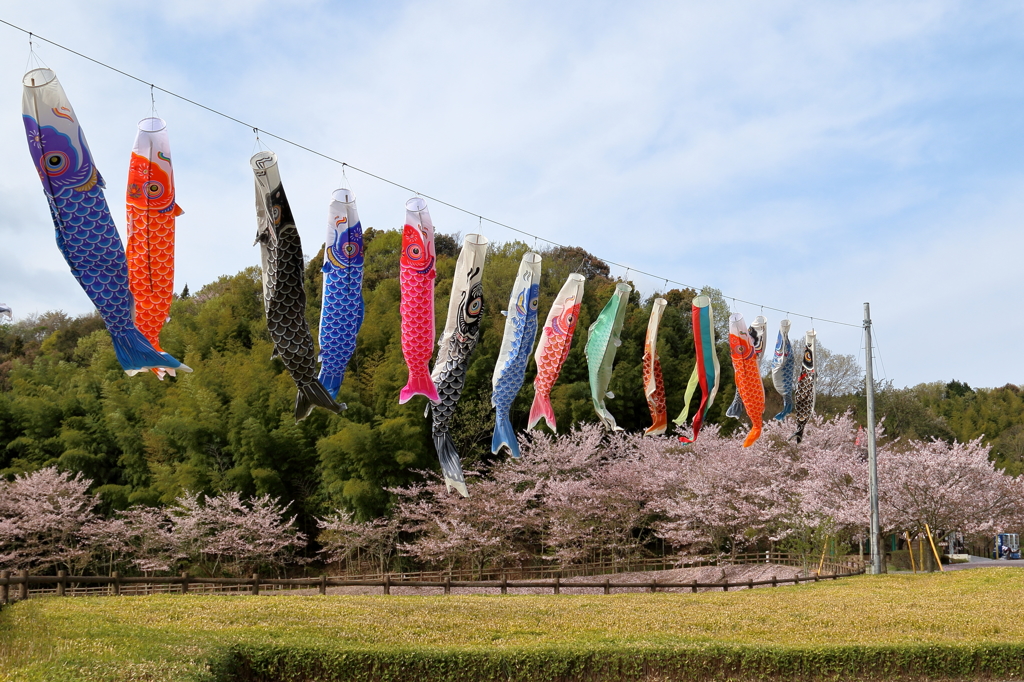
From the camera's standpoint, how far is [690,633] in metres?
9.60

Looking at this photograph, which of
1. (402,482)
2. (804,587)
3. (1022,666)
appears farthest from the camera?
(402,482)

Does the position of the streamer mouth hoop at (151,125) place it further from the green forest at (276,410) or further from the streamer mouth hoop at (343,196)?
the green forest at (276,410)

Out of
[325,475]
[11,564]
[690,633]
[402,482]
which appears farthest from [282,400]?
[690,633]

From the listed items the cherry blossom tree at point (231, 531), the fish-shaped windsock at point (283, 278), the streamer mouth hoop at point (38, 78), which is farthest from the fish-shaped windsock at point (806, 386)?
the cherry blossom tree at point (231, 531)

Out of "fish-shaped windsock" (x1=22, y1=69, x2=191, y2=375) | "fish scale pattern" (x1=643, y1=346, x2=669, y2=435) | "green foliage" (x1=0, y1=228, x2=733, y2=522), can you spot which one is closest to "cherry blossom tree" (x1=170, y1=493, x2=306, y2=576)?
"green foliage" (x1=0, y1=228, x2=733, y2=522)

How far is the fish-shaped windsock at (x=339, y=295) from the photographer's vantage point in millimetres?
8906

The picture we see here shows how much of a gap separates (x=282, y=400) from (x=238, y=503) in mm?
3692

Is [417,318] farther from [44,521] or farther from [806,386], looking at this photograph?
[44,521]

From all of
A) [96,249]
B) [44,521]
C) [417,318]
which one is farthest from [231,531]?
[96,249]

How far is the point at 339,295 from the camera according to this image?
29.3 ft

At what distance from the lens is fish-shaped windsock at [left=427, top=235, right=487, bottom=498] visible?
10.1m

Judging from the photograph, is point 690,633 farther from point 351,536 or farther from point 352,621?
point 351,536

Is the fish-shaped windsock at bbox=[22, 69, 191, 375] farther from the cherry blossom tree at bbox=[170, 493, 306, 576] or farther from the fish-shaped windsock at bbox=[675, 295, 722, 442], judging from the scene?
the cherry blossom tree at bbox=[170, 493, 306, 576]

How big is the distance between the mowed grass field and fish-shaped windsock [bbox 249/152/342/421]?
251 centimetres
